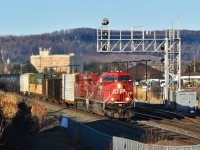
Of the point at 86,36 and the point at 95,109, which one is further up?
the point at 86,36

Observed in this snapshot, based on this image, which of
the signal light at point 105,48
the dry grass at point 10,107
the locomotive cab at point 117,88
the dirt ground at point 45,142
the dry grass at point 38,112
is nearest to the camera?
the dirt ground at point 45,142

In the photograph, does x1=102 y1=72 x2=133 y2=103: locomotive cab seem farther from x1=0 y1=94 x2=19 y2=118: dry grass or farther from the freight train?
x1=0 y1=94 x2=19 y2=118: dry grass

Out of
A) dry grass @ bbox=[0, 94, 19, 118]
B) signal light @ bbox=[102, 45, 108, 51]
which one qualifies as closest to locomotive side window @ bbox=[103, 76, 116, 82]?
dry grass @ bbox=[0, 94, 19, 118]

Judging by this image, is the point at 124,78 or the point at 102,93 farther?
the point at 102,93

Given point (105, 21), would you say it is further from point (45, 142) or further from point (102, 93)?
point (45, 142)

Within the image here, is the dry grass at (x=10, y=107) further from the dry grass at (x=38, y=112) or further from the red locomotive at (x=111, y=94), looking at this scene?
the red locomotive at (x=111, y=94)

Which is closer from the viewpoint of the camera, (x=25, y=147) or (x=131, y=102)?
(x=25, y=147)

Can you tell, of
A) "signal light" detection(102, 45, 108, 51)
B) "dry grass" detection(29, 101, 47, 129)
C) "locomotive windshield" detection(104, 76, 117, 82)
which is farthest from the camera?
"signal light" detection(102, 45, 108, 51)

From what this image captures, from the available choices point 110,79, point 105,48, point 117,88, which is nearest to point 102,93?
point 110,79

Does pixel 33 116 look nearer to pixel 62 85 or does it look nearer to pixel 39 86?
pixel 62 85

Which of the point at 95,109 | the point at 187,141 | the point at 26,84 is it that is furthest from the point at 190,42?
the point at 187,141

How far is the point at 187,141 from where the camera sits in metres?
22.4

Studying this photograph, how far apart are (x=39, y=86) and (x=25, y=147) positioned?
1468 inches

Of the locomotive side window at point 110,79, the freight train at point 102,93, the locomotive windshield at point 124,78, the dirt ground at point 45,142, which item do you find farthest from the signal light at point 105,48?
the dirt ground at point 45,142
